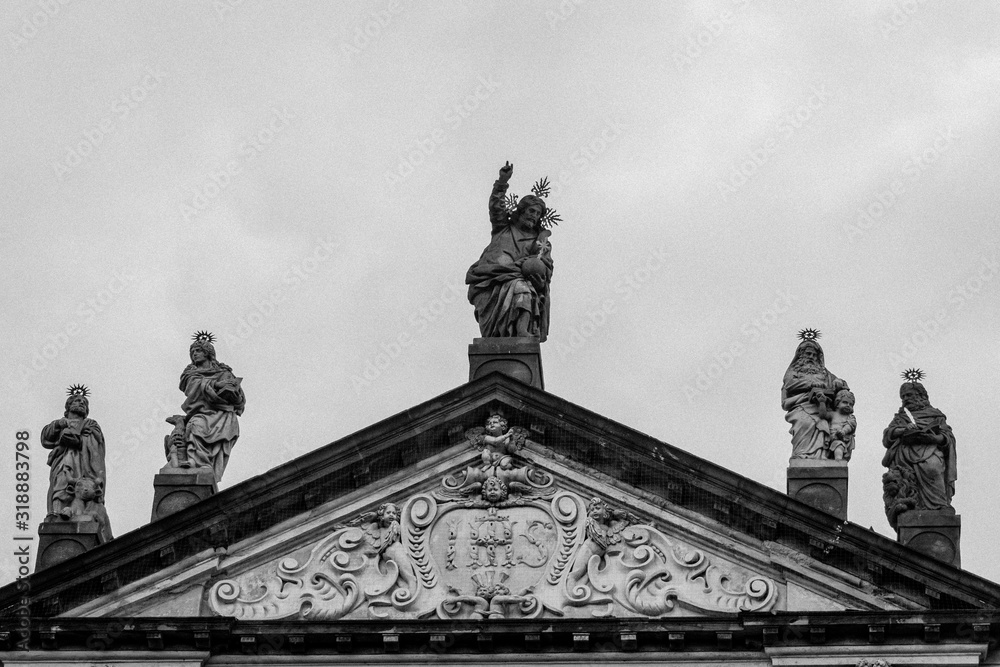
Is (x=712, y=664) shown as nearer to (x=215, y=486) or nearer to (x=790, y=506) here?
(x=790, y=506)

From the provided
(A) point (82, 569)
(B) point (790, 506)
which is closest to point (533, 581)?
(B) point (790, 506)

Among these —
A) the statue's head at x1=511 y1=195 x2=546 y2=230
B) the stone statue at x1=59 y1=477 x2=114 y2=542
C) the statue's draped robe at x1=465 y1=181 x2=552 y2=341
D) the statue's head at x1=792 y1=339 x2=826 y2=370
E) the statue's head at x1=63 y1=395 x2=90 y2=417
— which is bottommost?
the stone statue at x1=59 y1=477 x2=114 y2=542

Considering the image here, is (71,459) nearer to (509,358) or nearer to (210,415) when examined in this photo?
(210,415)

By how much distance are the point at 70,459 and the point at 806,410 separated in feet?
27.9

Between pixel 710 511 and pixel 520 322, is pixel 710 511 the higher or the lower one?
the lower one

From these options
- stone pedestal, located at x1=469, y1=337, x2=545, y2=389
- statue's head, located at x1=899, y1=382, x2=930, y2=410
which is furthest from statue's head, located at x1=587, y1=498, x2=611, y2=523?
statue's head, located at x1=899, y1=382, x2=930, y2=410

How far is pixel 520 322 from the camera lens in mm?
29453

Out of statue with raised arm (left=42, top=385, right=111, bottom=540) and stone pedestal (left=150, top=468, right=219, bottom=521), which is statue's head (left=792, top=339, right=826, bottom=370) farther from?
statue with raised arm (left=42, top=385, right=111, bottom=540)

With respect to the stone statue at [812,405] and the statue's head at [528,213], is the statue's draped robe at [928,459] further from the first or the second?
the statue's head at [528,213]

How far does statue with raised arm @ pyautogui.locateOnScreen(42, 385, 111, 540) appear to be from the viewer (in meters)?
28.2

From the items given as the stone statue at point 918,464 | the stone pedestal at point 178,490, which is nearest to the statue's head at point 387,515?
the stone pedestal at point 178,490

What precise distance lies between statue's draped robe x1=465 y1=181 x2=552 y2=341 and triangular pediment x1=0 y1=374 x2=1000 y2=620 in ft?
5.17

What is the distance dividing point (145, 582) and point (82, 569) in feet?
2.32

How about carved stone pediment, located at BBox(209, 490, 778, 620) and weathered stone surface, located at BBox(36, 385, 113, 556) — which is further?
weathered stone surface, located at BBox(36, 385, 113, 556)
